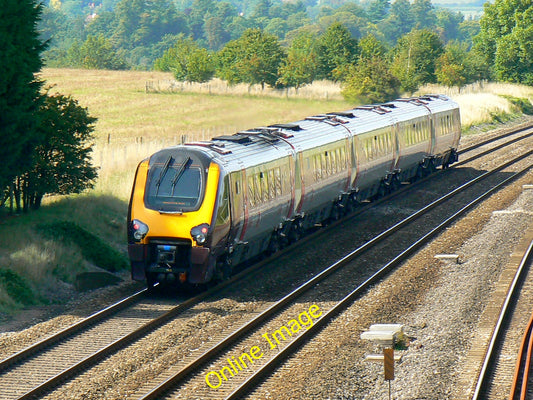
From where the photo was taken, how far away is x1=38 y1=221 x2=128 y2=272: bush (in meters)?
20.7

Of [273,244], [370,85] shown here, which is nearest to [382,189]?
[273,244]

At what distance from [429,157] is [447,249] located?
42.8ft

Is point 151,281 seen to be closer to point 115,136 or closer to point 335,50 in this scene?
point 115,136

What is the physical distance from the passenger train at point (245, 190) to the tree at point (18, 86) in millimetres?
3566

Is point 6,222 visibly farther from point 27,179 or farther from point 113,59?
point 113,59

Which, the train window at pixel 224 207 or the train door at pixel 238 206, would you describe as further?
the train door at pixel 238 206

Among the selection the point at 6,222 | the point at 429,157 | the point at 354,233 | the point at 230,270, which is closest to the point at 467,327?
the point at 230,270

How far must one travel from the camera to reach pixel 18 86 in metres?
19.9

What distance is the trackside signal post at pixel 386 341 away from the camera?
12461mm

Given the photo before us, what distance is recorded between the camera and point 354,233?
25328 mm

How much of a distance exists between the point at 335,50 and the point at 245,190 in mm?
57097

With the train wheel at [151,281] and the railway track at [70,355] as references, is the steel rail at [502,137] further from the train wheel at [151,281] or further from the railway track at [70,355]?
the railway track at [70,355]

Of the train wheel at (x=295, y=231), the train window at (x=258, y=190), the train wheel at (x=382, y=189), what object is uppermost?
the train window at (x=258, y=190)

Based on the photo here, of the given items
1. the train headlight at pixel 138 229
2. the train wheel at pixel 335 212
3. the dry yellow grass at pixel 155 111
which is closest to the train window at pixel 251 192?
the train headlight at pixel 138 229
